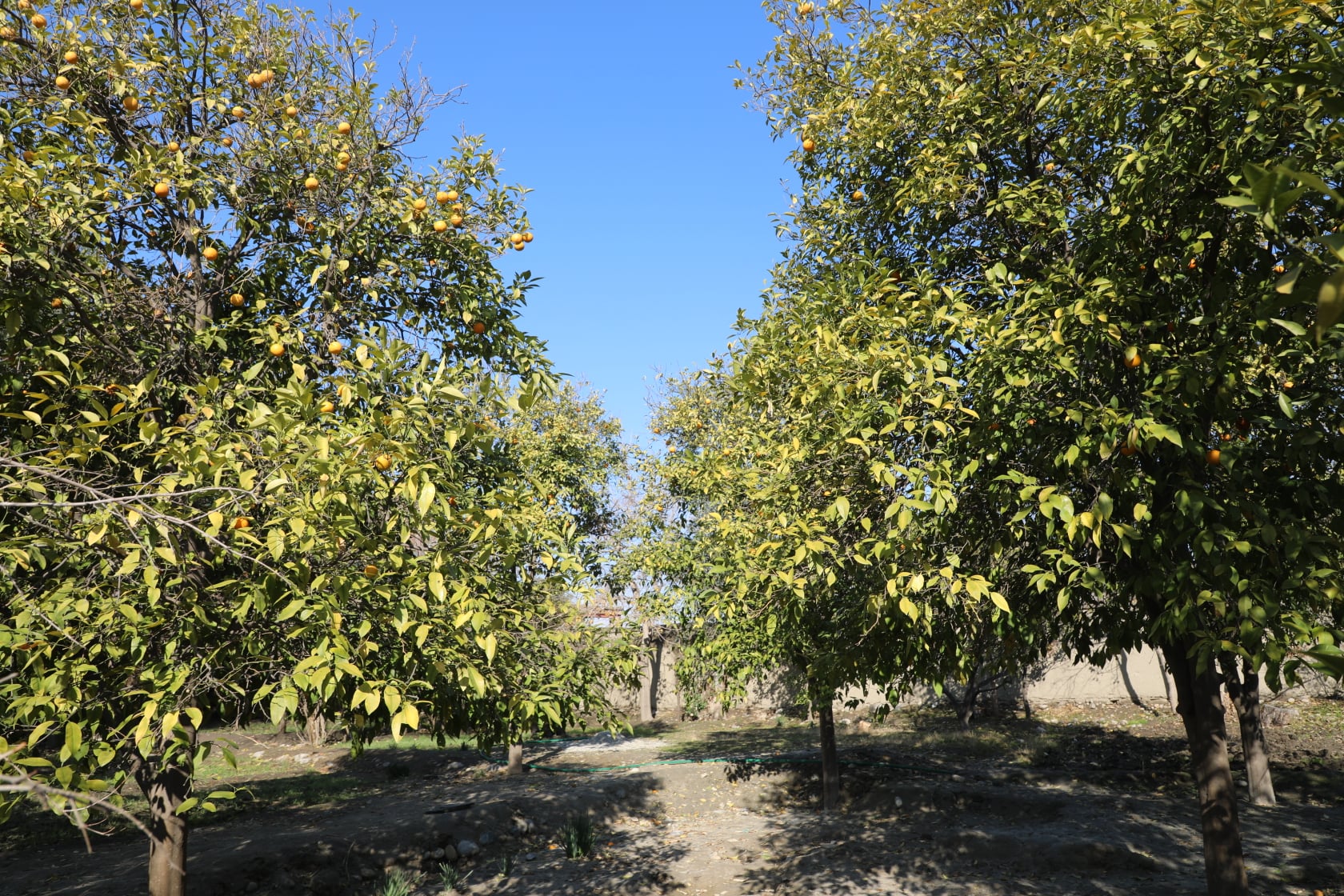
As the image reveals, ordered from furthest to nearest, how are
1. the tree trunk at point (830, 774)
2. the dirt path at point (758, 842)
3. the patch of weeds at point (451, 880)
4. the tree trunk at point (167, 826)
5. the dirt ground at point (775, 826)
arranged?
the tree trunk at point (830, 774) < the patch of weeds at point (451, 880) < the dirt ground at point (775, 826) < the dirt path at point (758, 842) < the tree trunk at point (167, 826)

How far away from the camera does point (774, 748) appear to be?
15852 mm

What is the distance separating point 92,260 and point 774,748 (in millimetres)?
14266

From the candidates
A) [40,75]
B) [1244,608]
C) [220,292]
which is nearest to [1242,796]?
[1244,608]

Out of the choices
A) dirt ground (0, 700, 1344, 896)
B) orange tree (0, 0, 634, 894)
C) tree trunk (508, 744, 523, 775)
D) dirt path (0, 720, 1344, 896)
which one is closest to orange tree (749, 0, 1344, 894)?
orange tree (0, 0, 634, 894)

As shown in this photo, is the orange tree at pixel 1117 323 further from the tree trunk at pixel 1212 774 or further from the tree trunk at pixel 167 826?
the tree trunk at pixel 167 826

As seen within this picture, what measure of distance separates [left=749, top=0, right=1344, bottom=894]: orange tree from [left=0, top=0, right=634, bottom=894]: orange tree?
2.02m

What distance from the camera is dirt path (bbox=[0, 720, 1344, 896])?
7.68 metres

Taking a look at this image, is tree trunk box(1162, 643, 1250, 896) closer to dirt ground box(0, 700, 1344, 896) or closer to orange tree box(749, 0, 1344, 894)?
orange tree box(749, 0, 1344, 894)

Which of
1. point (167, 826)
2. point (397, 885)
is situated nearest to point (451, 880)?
point (397, 885)

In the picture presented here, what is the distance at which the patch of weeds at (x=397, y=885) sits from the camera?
289 inches

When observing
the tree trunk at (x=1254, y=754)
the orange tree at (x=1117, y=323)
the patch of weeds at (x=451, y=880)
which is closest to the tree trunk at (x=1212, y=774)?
the orange tree at (x=1117, y=323)

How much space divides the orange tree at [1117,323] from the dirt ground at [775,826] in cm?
359

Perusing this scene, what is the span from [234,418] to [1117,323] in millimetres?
4445

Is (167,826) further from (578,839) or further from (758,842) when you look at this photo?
(758,842)
